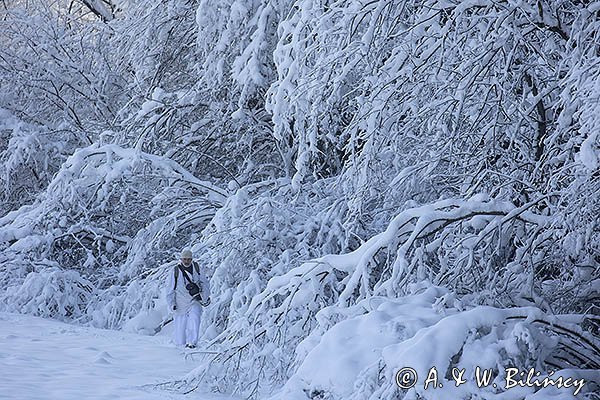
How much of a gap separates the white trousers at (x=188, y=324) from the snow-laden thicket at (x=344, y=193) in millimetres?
569

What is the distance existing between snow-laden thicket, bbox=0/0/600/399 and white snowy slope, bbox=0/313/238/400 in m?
0.48

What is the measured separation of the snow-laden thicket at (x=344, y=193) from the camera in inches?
221

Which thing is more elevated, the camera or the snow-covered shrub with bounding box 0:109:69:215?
the snow-covered shrub with bounding box 0:109:69:215

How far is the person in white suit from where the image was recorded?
10.7 metres

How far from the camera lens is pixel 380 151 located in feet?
27.7

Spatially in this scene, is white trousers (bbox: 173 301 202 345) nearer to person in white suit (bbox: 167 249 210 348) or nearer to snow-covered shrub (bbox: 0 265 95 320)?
person in white suit (bbox: 167 249 210 348)

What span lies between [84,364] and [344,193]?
3.56 metres

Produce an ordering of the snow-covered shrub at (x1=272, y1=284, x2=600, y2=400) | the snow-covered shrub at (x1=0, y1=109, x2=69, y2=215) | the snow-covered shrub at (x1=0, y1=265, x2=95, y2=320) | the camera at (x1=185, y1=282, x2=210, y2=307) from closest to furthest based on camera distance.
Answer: the snow-covered shrub at (x1=272, y1=284, x2=600, y2=400) → the camera at (x1=185, y1=282, x2=210, y2=307) → the snow-covered shrub at (x1=0, y1=265, x2=95, y2=320) → the snow-covered shrub at (x1=0, y1=109, x2=69, y2=215)

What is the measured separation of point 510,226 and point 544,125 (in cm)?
133

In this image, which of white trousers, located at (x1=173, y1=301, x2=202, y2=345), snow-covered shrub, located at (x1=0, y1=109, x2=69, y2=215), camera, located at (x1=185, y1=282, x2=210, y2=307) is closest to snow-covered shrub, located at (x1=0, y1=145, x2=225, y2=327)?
snow-covered shrub, located at (x1=0, y1=109, x2=69, y2=215)

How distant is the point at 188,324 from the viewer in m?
10.9

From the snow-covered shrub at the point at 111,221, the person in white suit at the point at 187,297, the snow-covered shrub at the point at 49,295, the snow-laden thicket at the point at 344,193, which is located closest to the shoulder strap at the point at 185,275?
the person in white suit at the point at 187,297

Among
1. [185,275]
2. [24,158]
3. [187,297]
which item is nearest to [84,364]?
[187,297]

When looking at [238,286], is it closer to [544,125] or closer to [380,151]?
[380,151]
